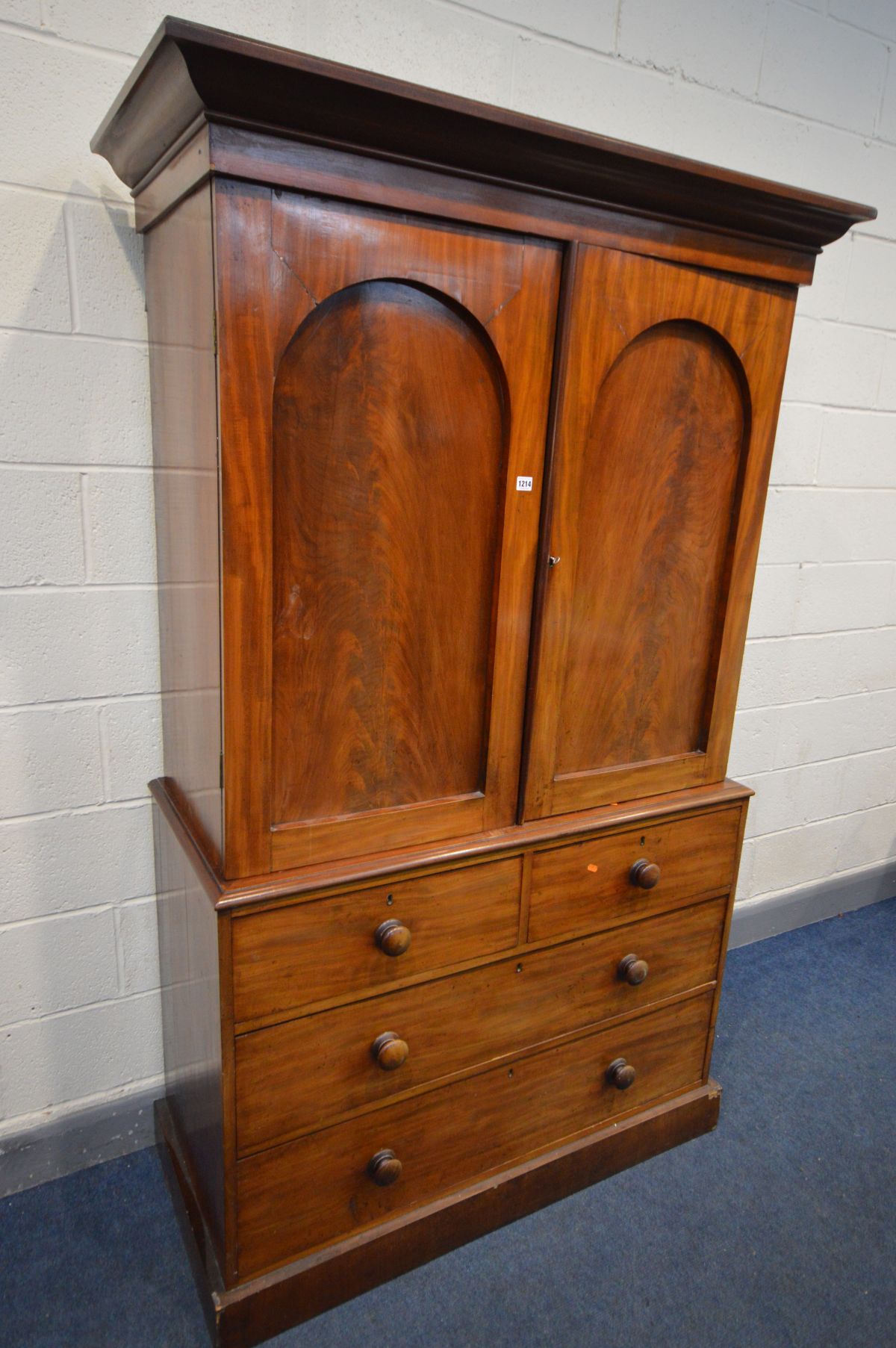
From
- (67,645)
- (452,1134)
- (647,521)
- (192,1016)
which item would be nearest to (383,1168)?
(452,1134)

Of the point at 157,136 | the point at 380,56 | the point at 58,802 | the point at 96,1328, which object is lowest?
the point at 96,1328

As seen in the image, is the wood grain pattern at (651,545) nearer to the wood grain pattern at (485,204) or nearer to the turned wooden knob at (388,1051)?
the wood grain pattern at (485,204)

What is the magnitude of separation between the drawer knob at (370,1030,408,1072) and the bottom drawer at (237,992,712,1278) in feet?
0.34

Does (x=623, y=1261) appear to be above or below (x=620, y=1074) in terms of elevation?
below

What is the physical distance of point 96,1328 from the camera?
1.27 metres

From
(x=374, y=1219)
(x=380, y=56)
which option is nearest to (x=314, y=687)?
(x=374, y=1219)

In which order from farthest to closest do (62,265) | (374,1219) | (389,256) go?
(374,1219) → (62,265) → (389,256)

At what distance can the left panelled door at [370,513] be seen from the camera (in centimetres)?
96

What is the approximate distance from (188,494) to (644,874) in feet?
3.04

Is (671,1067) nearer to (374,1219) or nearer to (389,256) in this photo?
(374,1219)

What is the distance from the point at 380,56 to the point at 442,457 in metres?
0.75

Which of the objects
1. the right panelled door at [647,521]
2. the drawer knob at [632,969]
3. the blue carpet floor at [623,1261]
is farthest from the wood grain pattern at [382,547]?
the blue carpet floor at [623,1261]

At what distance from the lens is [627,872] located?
1.43 metres

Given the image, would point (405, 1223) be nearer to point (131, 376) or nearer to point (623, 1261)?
point (623, 1261)
